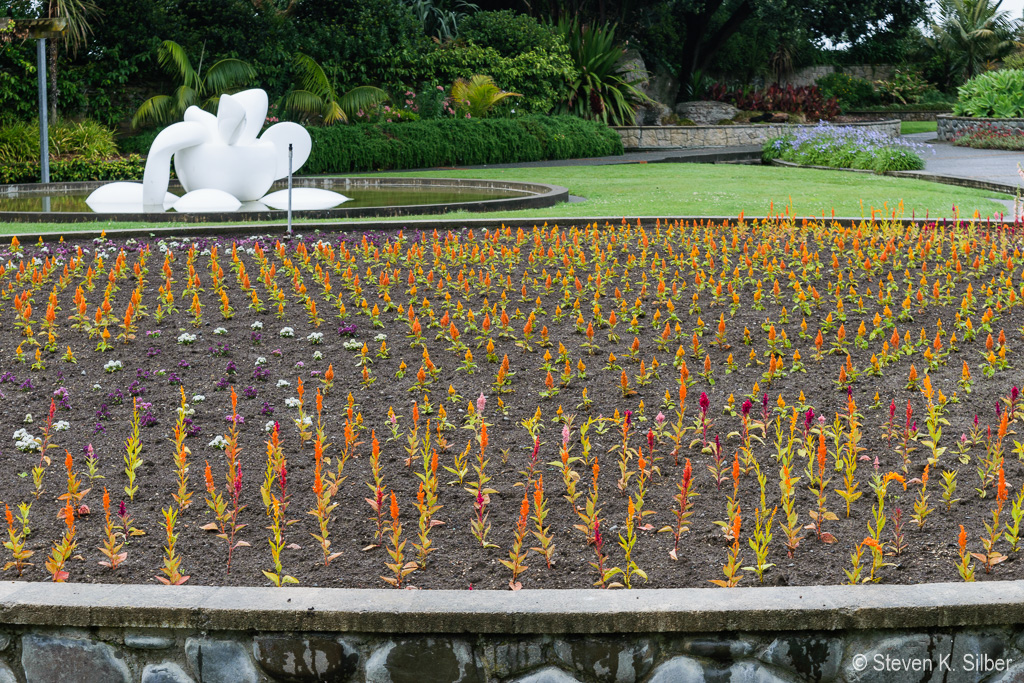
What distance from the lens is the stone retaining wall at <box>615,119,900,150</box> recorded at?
28.4 meters

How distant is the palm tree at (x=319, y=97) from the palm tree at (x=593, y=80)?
6182 mm

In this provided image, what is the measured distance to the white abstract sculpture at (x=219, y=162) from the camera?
12094 millimetres

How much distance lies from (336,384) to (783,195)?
33.0 ft

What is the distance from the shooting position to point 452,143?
22.0 metres

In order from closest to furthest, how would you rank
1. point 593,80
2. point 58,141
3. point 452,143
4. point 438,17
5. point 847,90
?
1. point 58,141
2. point 452,143
3. point 438,17
4. point 593,80
5. point 847,90

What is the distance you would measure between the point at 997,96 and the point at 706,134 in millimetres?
7791

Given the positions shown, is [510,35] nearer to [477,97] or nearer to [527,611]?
[477,97]

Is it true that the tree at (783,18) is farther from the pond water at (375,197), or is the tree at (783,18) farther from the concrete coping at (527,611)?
the concrete coping at (527,611)

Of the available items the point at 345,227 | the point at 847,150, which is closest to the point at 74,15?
the point at 345,227

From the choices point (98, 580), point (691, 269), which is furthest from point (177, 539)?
point (691, 269)

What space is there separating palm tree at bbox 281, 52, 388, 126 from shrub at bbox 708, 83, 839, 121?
14.0 metres

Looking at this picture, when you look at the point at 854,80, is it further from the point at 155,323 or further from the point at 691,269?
the point at 155,323

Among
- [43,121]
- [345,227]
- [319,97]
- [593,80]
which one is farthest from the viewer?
[593,80]

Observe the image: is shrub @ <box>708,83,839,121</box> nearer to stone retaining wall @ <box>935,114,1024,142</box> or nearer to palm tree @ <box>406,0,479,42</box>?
stone retaining wall @ <box>935,114,1024,142</box>
